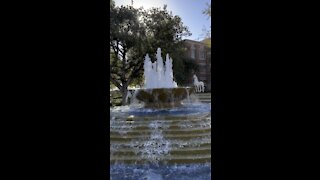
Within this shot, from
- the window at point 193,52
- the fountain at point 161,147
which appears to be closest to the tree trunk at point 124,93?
the fountain at point 161,147

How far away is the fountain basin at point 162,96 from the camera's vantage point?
33.9 ft

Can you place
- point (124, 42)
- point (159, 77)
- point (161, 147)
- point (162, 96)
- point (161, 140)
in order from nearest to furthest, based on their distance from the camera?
point (161, 147), point (161, 140), point (162, 96), point (159, 77), point (124, 42)

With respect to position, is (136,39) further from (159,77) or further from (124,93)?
(159,77)

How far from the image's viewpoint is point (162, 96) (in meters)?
10.4

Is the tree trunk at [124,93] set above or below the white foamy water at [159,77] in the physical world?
below

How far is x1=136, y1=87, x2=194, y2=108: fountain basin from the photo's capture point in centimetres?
1034

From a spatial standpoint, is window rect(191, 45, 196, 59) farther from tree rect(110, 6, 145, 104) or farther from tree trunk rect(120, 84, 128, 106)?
tree trunk rect(120, 84, 128, 106)

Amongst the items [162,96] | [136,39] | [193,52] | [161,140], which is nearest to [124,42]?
[136,39]

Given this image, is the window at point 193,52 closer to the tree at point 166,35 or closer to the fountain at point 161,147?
the tree at point 166,35

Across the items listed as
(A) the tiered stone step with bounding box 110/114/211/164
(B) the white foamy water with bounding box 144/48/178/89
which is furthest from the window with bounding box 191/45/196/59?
(A) the tiered stone step with bounding box 110/114/211/164

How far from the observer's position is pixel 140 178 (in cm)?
464
